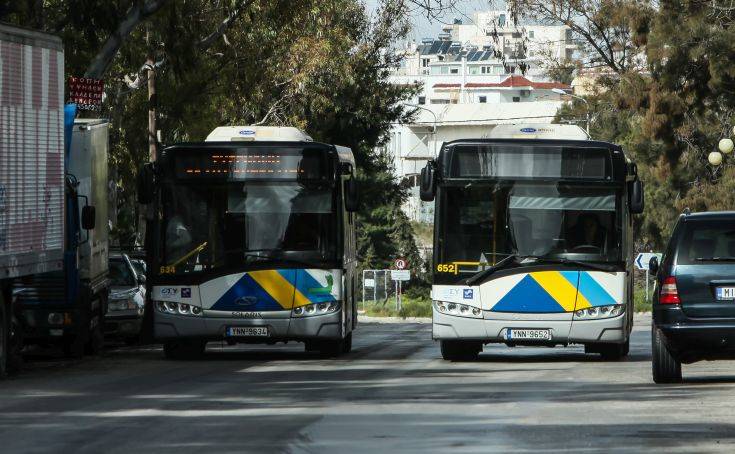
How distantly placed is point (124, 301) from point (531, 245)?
979 cm

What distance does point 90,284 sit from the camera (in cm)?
2473

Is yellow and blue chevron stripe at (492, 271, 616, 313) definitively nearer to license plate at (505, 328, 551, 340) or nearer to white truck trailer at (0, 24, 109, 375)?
license plate at (505, 328, 551, 340)

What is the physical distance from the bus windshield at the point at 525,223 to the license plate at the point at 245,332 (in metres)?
2.60

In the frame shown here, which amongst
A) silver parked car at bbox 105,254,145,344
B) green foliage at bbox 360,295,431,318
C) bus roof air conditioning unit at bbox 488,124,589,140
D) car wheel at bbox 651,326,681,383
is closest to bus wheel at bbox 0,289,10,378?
car wheel at bbox 651,326,681,383

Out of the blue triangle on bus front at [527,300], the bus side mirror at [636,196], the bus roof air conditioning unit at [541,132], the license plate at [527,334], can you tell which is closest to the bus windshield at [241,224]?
the blue triangle on bus front at [527,300]

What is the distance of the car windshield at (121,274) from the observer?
29.9m

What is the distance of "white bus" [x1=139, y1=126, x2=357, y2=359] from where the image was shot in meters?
22.4

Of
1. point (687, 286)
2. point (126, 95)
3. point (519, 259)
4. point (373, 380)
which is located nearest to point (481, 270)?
point (519, 259)

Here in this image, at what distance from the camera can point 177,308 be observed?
885 inches

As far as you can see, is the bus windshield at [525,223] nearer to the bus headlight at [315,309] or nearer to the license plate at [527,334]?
the license plate at [527,334]

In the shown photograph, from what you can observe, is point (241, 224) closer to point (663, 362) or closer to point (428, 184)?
point (428, 184)

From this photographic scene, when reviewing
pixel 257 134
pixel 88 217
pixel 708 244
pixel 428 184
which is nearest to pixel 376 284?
pixel 257 134

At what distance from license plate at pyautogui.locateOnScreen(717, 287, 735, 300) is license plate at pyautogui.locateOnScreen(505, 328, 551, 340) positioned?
5.15m

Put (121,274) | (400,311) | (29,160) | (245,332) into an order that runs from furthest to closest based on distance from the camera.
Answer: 1. (400,311)
2. (121,274)
3. (245,332)
4. (29,160)
